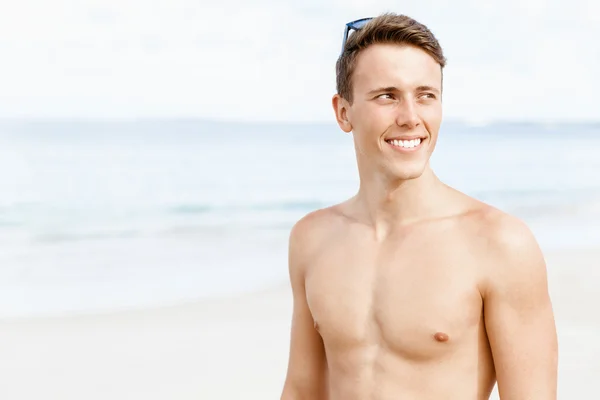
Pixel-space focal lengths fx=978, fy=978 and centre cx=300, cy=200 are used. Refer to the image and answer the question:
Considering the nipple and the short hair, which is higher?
the short hair

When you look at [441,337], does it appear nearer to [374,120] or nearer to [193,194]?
[374,120]

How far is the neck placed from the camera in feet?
9.04

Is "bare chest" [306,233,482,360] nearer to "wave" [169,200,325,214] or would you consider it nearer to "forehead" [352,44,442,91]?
"forehead" [352,44,442,91]

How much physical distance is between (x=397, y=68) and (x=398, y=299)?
0.64 m

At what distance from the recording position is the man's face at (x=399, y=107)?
2588 mm

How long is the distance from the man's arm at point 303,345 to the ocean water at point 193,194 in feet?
18.3

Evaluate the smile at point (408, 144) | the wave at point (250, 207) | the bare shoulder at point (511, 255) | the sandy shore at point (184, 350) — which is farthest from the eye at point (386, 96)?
the wave at point (250, 207)

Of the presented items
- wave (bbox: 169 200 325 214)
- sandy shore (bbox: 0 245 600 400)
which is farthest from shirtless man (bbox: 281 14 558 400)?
wave (bbox: 169 200 325 214)

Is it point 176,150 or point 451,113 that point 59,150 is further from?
point 451,113

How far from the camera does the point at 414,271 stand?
2736 millimetres

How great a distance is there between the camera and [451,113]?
31.0m

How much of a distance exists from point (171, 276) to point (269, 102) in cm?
2073

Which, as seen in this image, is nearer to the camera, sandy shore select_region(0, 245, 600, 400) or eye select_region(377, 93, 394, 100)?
eye select_region(377, 93, 394, 100)

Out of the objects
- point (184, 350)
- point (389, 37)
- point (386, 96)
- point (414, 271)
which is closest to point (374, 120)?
point (386, 96)
